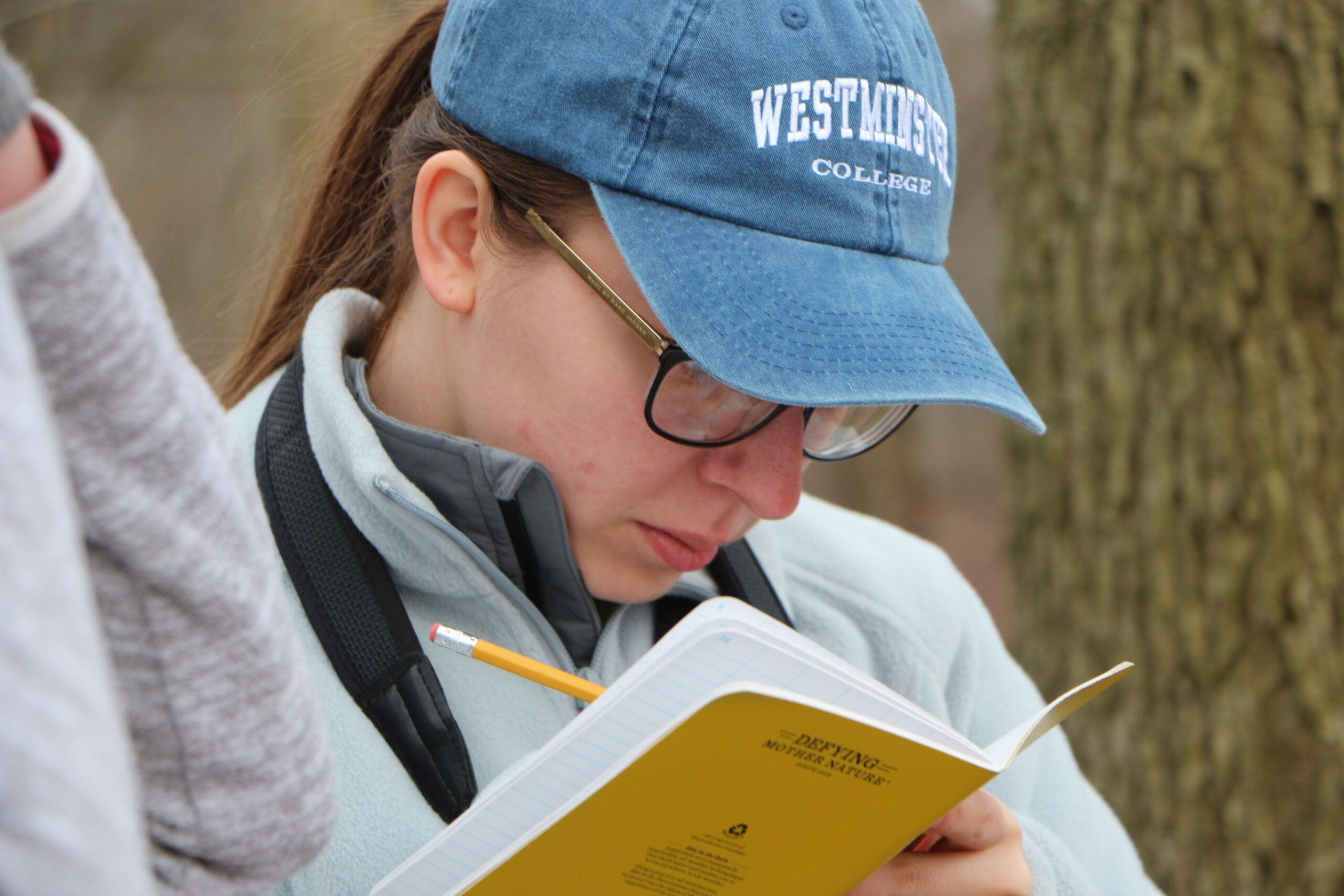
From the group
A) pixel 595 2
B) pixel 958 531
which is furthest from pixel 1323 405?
pixel 958 531

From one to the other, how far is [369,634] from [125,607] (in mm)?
665

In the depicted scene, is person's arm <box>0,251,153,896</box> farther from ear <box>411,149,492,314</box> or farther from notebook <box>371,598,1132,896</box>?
ear <box>411,149,492,314</box>

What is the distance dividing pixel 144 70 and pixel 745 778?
18.0ft

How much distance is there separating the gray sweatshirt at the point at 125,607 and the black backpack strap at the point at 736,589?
88 centimetres

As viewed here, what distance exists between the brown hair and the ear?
7 centimetres

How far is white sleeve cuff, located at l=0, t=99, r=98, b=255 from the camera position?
474mm

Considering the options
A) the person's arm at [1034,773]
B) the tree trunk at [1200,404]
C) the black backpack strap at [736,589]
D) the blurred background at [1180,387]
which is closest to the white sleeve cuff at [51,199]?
the black backpack strap at [736,589]

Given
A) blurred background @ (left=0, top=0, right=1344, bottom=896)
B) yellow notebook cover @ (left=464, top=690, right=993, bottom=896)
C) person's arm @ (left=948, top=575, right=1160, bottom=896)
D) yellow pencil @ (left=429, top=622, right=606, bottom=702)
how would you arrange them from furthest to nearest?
blurred background @ (left=0, top=0, right=1344, bottom=896)
person's arm @ (left=948, top=575, right=1160, bottom=896)
yellow pencil @ (left=429, top=622, right=606, bottom=702)
yellow notebook cover @ (left=464, top=690, right=993, bottom=896)

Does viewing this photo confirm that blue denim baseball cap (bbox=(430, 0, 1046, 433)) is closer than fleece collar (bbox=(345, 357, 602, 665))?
Yes

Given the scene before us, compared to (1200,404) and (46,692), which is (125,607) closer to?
(46,692)

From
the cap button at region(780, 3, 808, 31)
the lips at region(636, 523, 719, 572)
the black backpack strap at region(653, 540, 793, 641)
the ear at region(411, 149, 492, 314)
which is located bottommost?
the black backpack strap at region(653, 540, 793, 641)

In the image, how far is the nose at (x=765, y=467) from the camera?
1298 mm

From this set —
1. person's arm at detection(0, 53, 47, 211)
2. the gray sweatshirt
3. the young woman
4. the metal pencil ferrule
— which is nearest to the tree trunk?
the young woman

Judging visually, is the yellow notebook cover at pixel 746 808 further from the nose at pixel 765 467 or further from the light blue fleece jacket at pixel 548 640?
the nose at pixel 765 467
